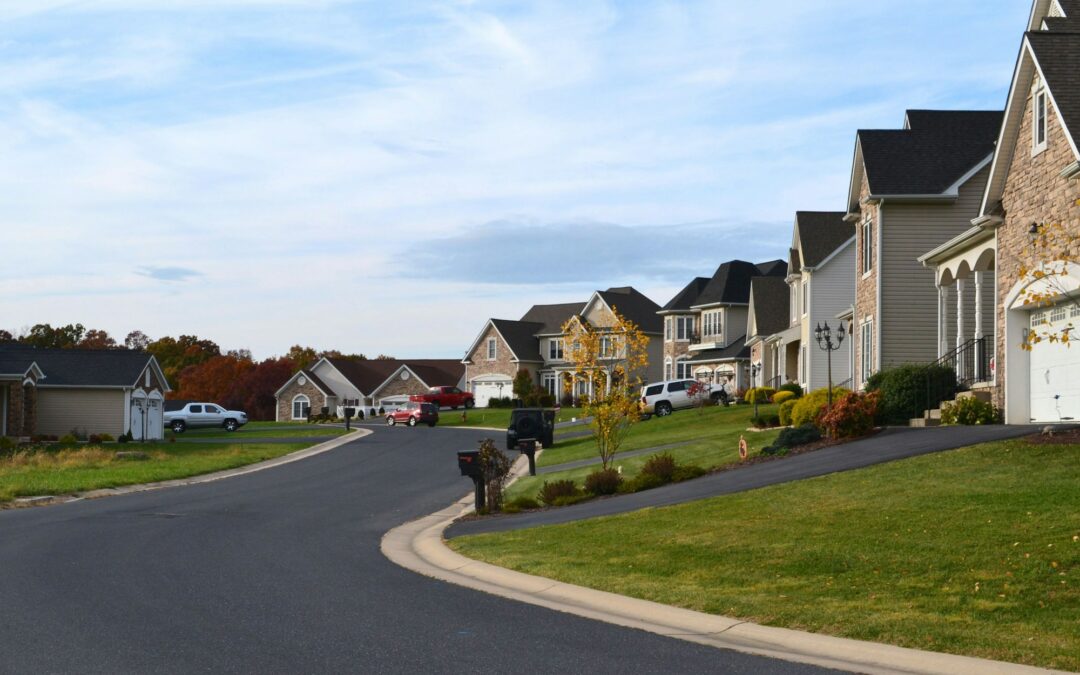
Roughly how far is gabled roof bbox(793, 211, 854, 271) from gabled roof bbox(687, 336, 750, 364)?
17330mm

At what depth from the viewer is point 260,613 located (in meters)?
10.9

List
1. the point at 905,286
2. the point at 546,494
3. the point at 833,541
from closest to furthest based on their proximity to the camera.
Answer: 1. the point at 833,541
2. the point at 546,494
3. the point at 905,286

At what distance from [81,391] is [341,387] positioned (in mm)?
36315

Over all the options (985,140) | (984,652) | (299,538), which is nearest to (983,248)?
(985,140)

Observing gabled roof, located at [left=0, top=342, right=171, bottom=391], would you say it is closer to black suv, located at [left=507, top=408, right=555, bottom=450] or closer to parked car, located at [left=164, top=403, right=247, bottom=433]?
parked car, located at [left=164, top=403, right=247, bottom=433]

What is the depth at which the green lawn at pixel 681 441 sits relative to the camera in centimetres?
2836

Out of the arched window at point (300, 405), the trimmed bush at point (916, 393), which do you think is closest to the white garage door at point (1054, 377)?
the trimmed bush at point (916, 393)

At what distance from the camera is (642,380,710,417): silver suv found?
184 feet

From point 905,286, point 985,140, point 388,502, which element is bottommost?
point 388,502

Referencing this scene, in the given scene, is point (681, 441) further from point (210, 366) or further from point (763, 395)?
point (210, 366)

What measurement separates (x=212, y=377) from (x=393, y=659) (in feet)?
352

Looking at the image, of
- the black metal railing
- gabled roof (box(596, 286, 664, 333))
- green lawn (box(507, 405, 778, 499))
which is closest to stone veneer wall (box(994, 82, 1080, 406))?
the black metal railing

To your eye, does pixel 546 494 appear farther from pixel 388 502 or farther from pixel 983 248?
pixel 983 248

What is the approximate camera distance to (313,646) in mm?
9344
